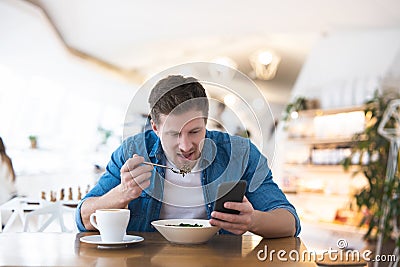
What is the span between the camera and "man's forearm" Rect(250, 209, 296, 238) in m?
1.55

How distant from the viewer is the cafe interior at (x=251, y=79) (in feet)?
14.9

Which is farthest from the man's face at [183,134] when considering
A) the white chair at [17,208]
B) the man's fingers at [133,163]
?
the white chair at [17,208]

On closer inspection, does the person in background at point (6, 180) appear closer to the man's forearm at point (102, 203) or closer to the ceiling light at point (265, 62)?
the man's forearm at point (102, 203)

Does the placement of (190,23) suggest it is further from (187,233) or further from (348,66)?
(187,233)

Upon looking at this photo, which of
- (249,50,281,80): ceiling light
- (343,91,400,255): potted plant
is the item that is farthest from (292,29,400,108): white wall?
(249,50,281,80): ceiling light

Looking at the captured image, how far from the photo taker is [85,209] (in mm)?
1650

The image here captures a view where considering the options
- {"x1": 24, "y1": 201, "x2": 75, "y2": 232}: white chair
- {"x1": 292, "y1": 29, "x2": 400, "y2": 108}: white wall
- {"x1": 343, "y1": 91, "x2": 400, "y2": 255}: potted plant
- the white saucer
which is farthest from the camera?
{"x1": 292, "y1": 29, "x2": 400, "y2": 108}: white wall

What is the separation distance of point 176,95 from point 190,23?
3.76 metres

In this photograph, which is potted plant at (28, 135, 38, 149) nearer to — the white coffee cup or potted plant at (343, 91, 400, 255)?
potted plant at (343, 91, 400, 255)

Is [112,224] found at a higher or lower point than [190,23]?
lower

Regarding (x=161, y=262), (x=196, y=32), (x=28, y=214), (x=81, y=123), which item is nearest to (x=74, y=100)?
(x=81, y=123)

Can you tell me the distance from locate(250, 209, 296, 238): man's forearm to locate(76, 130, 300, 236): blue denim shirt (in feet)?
0.18

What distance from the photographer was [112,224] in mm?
1377

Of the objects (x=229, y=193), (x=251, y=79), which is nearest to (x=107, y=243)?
(x=229, y=193)
